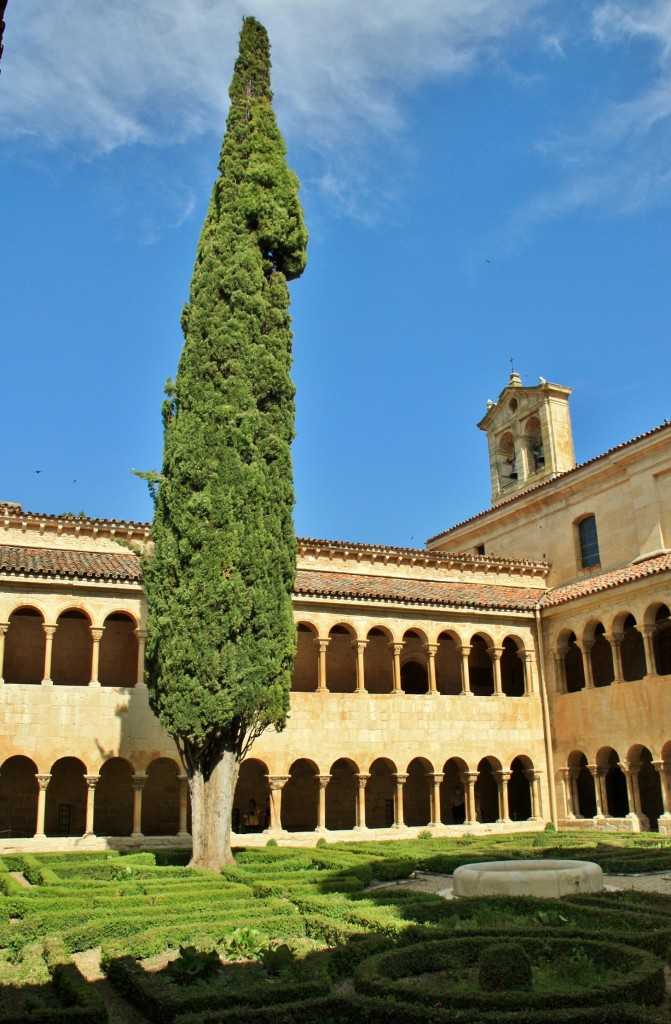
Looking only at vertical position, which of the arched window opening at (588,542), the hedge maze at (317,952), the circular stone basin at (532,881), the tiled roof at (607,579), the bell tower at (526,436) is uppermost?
the bell tower at (526,436)

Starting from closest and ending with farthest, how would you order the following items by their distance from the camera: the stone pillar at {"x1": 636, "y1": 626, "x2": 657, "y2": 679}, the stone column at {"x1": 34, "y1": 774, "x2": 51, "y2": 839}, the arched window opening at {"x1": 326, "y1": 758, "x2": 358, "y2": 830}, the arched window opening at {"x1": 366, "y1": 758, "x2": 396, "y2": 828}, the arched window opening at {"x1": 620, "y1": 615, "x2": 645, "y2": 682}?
1. the stone column at {"x1": 34, "y1": 774, "x2": 51, "y2": 839}
2. the stone pillar at {"x1": 636, "y1": 626, "x2": 657, "y2": 679}
3. the arched window opening at {"x1": 620, "y1": 615, "x2": 645, "y2": 682}
4. the arched window opening at {"x1": 326, "y1": 758, "x2": 358, "y2": 830}
5. the arched window opening at {"x1": 366, "y1": 758, "x2": 396, "y2": 828}

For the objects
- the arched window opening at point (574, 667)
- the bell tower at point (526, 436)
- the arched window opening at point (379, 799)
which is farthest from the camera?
the bell tower at point (526, 436)

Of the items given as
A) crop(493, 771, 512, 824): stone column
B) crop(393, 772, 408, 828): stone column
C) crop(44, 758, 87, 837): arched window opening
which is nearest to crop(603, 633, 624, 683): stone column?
crop(493, 771, 512, 824): stone column

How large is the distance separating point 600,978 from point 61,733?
15538 millimetres

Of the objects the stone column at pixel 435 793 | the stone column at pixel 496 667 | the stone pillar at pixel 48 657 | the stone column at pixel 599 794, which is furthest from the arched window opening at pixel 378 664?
the stone pillar at pixel 48 657

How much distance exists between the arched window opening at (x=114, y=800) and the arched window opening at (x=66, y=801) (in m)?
0.39

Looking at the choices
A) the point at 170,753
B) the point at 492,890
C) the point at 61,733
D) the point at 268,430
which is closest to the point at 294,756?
the point at 170,753

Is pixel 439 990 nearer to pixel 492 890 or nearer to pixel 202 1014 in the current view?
pixel 202 1014

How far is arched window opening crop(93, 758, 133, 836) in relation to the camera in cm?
2258

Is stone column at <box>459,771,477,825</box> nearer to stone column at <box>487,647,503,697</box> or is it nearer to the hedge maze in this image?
stone column at <box>487,647,503,697</box>

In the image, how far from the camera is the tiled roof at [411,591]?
2416 cm

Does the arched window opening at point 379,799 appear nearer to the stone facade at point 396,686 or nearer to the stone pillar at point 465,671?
the stone facade at point 396,686

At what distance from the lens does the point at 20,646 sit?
22.5 m

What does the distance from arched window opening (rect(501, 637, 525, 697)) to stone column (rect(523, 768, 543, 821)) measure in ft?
11.9
